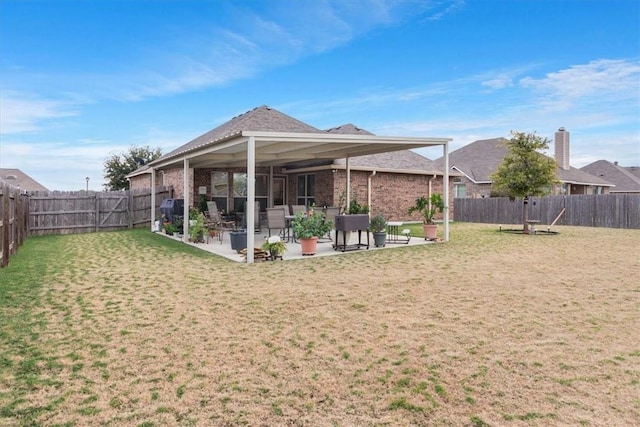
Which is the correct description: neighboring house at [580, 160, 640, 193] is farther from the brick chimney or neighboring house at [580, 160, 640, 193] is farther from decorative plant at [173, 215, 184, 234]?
decorative plant at [173, 215, 184, 234]

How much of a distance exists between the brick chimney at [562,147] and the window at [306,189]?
19360mm

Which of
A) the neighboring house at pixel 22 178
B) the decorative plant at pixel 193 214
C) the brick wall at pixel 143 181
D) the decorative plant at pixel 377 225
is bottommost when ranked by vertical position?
the decorative plant at pixel 377 225

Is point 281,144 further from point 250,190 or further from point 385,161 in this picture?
point 385,161

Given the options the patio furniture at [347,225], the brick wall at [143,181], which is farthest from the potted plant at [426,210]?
the brick wall at [143,181]

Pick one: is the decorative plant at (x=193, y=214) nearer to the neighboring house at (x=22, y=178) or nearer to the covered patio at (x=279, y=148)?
the covered patio at (x=279, y=148)

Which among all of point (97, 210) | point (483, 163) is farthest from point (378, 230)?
point (483, 163)

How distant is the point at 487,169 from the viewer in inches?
1109

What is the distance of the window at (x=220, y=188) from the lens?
17.7m

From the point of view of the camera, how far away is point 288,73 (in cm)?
1847

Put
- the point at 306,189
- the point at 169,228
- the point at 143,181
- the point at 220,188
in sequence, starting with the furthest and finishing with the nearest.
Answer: the point at 143,181, the point at 306,189, the point at 220,188, the point at 169,228

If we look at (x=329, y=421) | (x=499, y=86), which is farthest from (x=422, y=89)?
(x=329, y=421)

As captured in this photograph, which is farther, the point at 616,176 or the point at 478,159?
the point at 616,176

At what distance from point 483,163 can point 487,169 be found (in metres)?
1.01

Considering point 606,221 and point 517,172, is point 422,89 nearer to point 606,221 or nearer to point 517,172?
Result: point 517,172
